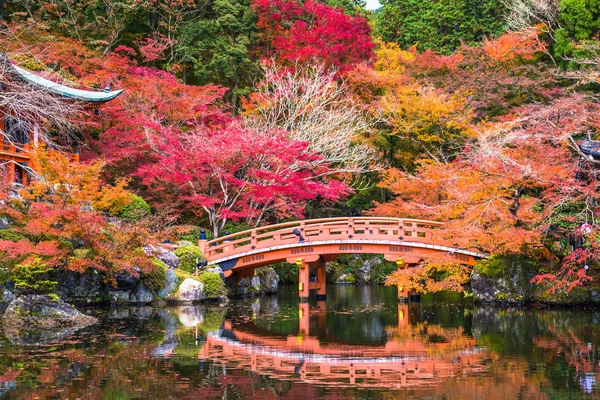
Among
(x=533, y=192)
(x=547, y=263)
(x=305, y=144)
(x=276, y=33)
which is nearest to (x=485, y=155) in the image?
(x=533, y=192)

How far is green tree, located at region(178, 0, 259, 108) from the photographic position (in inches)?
1268

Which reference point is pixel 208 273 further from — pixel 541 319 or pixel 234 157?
pixel 541 319

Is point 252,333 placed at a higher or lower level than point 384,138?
lower

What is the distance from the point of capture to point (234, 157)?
25297 mm

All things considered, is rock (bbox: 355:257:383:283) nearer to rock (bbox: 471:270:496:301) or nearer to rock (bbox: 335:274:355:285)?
rock (bbox: 335:274:355:285)

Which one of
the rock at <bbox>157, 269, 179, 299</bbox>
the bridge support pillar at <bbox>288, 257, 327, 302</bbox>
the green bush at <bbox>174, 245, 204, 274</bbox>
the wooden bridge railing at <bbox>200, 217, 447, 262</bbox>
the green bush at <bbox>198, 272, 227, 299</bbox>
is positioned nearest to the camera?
the rock at <bbox>157, 269, 179, 299</bbox>

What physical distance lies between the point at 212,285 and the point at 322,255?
3775 mm

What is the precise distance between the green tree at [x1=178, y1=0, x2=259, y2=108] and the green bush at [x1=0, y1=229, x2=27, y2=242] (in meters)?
14.2

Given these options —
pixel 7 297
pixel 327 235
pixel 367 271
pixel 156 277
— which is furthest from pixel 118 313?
pixel 367 271

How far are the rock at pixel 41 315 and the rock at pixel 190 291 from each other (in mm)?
4666

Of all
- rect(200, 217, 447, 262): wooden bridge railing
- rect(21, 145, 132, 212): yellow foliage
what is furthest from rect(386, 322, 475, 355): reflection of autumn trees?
rect(21, 145, 132, 212): yellow foliage

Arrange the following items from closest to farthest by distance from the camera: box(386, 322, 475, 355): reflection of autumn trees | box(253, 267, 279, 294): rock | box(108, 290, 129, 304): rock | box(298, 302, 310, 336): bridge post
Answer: box(386, 322, 475, 355): reflection of autumn trees, box(298, 302, 310, 336): bridge post, box(108, 290, 129, 304): rock, box(253, 267, 279, 294): rock

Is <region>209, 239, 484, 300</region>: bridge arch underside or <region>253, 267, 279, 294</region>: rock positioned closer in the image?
<region>209, 239, 484, 300</region>: bridge arch underside

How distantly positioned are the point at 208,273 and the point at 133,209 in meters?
3.04
